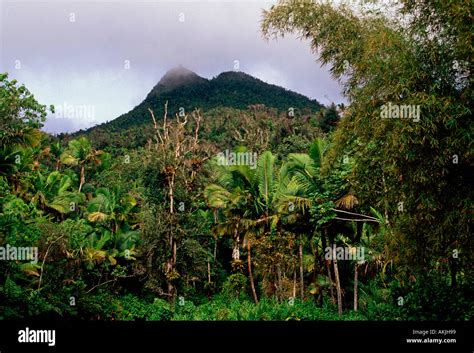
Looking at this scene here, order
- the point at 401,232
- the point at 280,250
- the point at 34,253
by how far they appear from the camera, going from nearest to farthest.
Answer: the point at 401,232, the point at 34,253, the point at 280,250

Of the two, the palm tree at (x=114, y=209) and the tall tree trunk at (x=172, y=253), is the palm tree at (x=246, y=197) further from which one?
the palm tree at (x=114, y=209)

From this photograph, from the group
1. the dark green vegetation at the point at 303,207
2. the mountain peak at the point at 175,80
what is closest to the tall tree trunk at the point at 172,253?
the dark green vegetation at the point at 303,207

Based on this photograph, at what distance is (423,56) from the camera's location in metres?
7.59

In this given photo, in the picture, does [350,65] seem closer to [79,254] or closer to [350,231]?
[350,231]

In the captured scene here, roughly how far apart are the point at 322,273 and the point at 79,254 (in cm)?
780

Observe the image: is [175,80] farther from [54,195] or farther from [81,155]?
[54,195]

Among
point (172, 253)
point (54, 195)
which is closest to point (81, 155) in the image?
point (54, 195)

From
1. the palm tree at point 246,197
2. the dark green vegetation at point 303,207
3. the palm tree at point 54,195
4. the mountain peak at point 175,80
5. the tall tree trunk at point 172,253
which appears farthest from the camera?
the mountain peak at point 175,80

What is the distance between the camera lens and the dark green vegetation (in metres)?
7.55

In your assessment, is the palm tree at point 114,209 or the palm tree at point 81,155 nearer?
the palm tree at point 114,209

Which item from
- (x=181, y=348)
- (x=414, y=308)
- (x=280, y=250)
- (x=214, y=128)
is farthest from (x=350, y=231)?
(x=214, y=128)

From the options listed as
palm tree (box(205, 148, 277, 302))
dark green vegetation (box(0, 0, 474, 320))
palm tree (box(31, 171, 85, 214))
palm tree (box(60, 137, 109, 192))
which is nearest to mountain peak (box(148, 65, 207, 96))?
dark green vegetation (box(0, 0, 474, 320))

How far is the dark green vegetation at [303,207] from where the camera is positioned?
24.8 ft

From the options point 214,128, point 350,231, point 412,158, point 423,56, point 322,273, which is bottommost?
point 322,273
